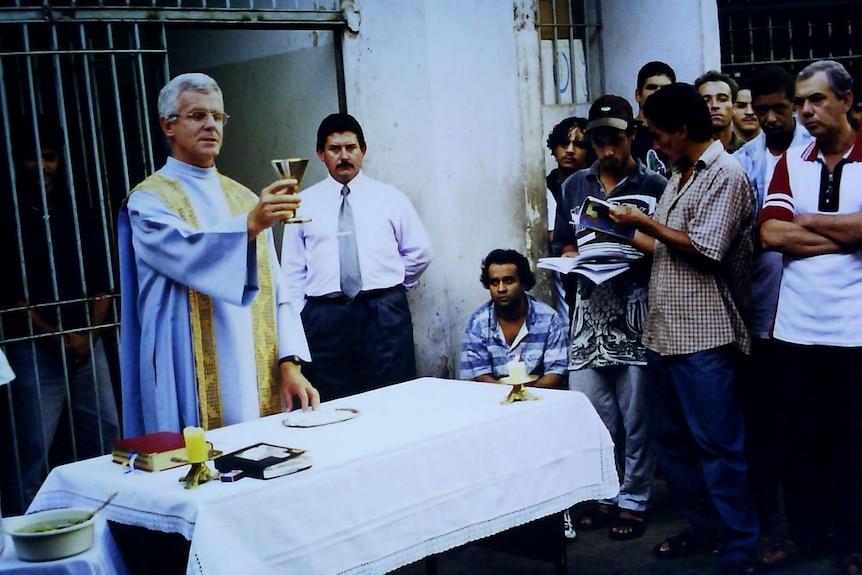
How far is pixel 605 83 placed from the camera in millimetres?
8359

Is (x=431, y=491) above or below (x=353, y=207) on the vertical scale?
below

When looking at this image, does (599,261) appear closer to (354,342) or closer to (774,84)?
(774,84)

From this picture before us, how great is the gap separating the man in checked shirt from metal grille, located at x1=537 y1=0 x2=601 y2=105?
10.4 ft

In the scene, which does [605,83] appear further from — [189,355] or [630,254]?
[189,355]

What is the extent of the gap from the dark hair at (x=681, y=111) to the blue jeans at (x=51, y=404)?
3.07 metres

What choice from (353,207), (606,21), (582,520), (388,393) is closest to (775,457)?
(582,520)

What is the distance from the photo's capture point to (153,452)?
3379 mm

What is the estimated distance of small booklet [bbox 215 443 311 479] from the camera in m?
3.21

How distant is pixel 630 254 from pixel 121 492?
113 inches

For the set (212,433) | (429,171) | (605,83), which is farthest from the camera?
(605,83)

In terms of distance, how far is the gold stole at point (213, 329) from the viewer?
171 inches

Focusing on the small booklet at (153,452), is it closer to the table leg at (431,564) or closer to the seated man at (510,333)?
the table leg at (431,564)

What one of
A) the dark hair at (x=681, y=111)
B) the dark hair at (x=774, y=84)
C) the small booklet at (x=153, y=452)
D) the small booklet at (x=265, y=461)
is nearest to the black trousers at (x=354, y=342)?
→ the dark hair at (x=681, y=111)

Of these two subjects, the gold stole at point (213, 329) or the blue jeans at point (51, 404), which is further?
the blue jeans at point (51, 404)
